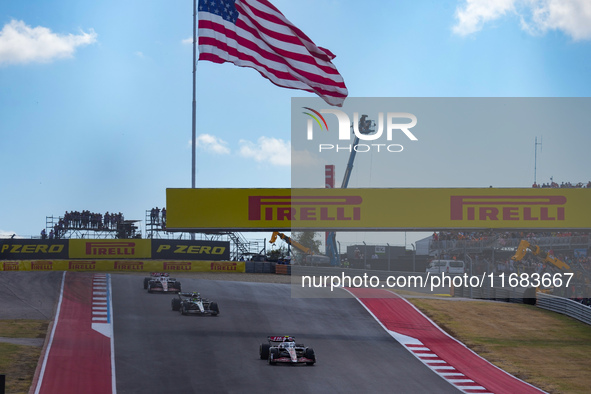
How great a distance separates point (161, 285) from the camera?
30703mm

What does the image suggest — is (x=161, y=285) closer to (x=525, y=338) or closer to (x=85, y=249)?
(x=525, y=338)

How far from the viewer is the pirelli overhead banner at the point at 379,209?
18609 millimetres

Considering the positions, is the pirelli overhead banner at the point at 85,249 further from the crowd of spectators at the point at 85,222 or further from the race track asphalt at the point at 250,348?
the race track asphalt at the point at 250,348

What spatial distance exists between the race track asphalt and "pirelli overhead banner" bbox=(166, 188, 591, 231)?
3.93m

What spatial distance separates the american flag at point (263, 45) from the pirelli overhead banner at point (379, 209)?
14.5ft

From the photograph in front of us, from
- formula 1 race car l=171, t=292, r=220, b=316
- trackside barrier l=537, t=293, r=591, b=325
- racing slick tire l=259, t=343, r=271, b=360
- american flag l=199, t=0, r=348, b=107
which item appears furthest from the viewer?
trackside barrier l=537, t=293, r=591, b=325

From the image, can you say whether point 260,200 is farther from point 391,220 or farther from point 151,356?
point 151,356

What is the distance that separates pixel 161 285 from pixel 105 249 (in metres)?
15.5

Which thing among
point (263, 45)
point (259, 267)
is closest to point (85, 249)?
point (259, 267)

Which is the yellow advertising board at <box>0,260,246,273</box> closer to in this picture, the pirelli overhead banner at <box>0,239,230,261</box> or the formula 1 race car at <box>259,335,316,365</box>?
the pirelli overhead banner at <box>0,239,230,261</box>

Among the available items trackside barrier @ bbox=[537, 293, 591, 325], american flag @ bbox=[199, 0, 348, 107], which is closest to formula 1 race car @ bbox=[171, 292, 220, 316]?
american flag @ bbox=[199, 0, 348, 107]

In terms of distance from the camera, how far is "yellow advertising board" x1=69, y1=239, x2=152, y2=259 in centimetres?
4475

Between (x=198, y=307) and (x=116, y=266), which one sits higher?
(x=116, y=266)

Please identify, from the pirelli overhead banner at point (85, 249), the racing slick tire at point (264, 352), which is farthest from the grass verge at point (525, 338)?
the pirelli overhead banner at point (85, 249)
